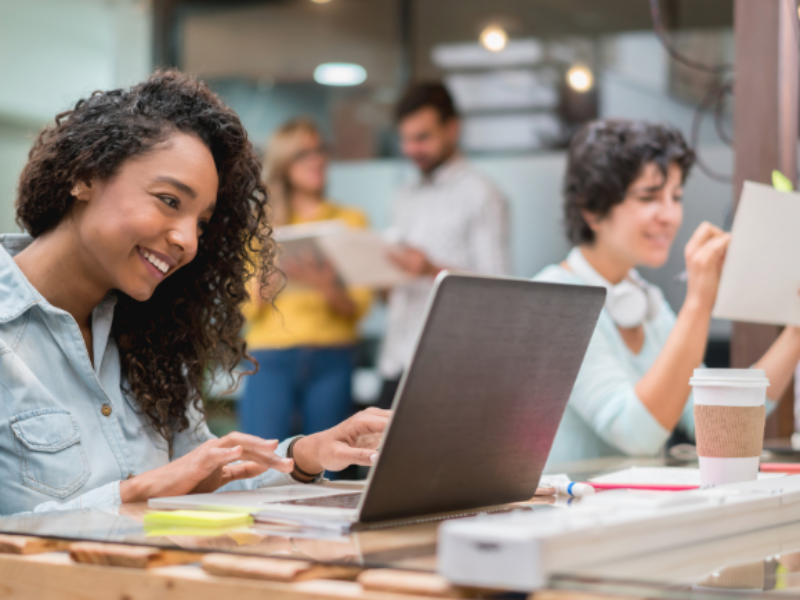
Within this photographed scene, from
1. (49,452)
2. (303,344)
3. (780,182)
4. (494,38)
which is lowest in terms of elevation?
(303,344)

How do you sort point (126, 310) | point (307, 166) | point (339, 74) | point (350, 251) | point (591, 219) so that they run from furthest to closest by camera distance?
1. point (339, 74)
2. point (307, 166)
3. point (350, 251)
4. point (591, 219)
5. point (126, 310)

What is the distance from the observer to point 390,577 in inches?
23.4

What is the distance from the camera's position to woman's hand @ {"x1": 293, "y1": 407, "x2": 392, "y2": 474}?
1013mm

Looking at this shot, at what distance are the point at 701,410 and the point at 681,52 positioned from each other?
2934 millimetres

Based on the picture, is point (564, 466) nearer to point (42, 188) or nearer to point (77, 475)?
point (77, 475)

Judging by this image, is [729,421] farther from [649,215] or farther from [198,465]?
[649,215]

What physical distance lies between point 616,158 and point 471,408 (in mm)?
1109

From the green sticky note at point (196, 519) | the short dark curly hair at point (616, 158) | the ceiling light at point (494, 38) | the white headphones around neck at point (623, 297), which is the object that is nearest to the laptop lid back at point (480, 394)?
the green sticky note at point (196, 519)

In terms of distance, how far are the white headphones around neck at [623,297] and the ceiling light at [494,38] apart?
2.39 m

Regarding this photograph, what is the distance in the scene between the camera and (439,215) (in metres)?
3.34

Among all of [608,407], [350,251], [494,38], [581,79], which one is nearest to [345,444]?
[608,407]

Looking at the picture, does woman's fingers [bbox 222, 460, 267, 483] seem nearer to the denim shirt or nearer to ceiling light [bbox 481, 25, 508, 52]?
the denim shirt

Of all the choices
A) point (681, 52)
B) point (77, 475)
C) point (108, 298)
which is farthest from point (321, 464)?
point (681, 52)

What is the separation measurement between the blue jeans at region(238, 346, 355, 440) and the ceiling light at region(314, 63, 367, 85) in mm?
1482
